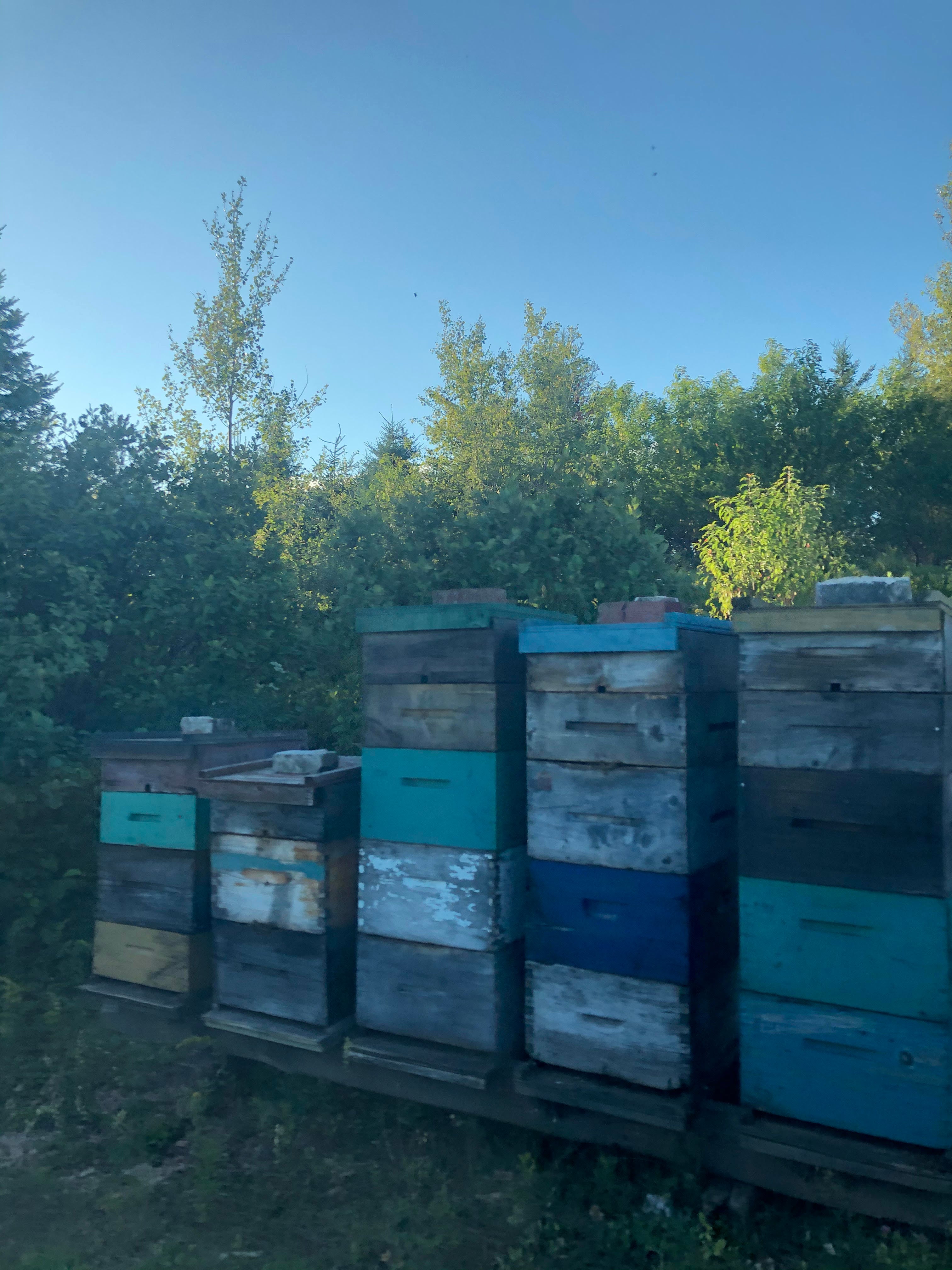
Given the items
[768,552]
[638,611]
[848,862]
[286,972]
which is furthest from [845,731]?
[768,552]

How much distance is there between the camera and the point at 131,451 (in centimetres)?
729

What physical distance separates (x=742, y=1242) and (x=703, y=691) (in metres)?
1.94

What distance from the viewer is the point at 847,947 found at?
2.95 meters

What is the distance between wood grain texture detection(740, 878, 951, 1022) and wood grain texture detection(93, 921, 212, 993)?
2.79 meters

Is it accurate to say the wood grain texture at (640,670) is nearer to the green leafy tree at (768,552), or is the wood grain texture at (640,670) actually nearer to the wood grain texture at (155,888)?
the wood grain texture at (155,888)

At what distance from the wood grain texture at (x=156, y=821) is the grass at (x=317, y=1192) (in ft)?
3.54

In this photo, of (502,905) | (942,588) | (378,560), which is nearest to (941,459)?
(942,588)

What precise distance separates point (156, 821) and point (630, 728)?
2651 millimetres

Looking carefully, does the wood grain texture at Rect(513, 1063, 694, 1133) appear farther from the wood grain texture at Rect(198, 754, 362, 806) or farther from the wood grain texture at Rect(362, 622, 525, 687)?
the wood grain texture at Rect(362, 622, 525, 687)

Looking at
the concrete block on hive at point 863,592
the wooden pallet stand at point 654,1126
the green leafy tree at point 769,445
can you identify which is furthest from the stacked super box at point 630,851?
the green leafy tree at point 769,445

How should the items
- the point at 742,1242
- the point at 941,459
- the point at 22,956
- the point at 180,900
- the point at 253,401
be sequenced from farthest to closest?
the point at 941,459
the point at 253,401
the point at 22,956
the point at 180,900
the point at 742,1242

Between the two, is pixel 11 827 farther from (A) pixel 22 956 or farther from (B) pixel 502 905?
(B) pixel 502 905

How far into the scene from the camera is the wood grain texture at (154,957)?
440 centimetres

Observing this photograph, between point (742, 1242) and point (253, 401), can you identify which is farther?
point (253, 401)
